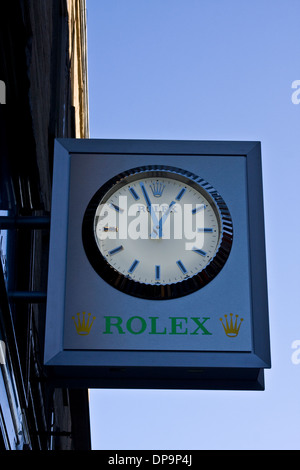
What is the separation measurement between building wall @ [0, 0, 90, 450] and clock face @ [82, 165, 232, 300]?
0.53m

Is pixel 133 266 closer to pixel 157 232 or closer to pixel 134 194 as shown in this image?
pixel 157 232

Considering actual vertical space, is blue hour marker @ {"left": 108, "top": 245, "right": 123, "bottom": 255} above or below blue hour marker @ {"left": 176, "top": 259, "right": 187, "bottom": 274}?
above


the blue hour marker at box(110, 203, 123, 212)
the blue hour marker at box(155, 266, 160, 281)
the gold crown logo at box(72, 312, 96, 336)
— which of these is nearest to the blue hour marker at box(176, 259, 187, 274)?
the blue hour marker at box(155, 266, 160, 281)

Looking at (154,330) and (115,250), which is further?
(115,250)

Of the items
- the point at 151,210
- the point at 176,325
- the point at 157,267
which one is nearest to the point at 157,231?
the point at 151,210

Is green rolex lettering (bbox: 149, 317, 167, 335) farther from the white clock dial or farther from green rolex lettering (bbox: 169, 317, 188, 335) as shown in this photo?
the white clock dial

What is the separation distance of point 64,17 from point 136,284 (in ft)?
26.2

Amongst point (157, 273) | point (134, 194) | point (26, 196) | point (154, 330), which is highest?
point (26, 196)

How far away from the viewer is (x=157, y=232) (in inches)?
309

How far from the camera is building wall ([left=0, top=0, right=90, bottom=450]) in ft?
25.2

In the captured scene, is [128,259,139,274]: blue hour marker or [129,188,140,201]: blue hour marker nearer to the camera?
[128,259,139,274]: blue hour marker

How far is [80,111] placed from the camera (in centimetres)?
1856

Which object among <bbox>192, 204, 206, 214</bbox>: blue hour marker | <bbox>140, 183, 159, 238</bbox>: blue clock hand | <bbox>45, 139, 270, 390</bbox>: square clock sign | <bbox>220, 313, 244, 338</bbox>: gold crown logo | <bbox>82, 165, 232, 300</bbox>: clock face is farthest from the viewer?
<bbox>192, 204, 206, 214</bbox>: blue hour marker

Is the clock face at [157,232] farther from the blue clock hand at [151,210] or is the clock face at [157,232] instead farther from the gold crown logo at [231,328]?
the gold crown logo at [231,328]
